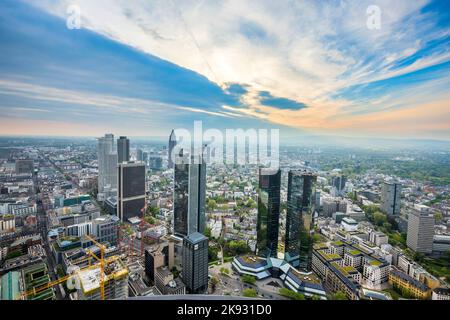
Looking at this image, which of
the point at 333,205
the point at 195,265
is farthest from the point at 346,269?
the point at 333,205

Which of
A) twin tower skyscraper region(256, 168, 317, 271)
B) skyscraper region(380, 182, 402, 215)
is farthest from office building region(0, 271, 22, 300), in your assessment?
skyscraper region(380, 182, 402, 215)

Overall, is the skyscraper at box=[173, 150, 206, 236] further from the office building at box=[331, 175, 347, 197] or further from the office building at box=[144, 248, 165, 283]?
the office building at box=[331, 175, 347, 197]

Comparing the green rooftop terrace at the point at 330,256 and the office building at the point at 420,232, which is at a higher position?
the office building at the point at 420,232

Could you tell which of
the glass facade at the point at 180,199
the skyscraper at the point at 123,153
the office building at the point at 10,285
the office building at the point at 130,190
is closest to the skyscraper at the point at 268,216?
the glass facade at the point at 180,199

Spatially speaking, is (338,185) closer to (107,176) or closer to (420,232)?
(420,232)

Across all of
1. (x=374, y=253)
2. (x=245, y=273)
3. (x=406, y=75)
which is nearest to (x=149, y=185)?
(x=245, y=273)

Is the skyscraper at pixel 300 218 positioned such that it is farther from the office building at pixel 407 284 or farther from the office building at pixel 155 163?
the office building at pixel 155 163

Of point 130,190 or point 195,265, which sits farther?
point 130,190
